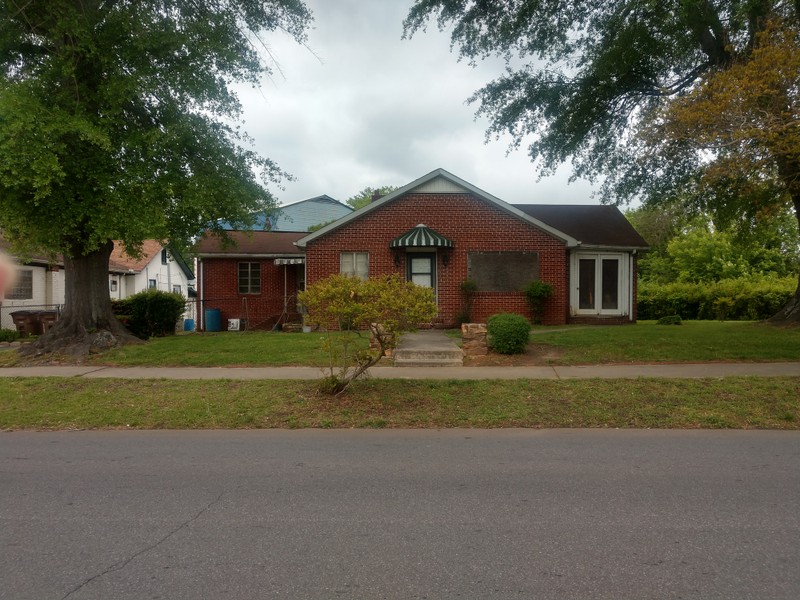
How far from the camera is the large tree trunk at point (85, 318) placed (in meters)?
13.2

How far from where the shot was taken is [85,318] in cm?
1384

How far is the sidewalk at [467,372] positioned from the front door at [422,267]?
7.46m

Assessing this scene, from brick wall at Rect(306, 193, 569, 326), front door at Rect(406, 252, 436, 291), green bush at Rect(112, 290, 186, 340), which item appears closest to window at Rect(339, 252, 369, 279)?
brick wall at Rect(306, 193, 569, 326)

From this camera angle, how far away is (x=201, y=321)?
22.0 meters

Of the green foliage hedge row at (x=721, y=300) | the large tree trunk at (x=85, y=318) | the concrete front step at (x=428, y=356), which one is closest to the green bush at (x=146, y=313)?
the large tree trunk at (x=85, y=318)

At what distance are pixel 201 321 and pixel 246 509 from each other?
1828 centimetres

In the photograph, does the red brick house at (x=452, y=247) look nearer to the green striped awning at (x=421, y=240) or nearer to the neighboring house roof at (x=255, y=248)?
the green striped awning at (x=421, y=240)

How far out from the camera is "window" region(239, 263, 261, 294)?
72.3 feet

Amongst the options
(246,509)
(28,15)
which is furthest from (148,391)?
(28,15)

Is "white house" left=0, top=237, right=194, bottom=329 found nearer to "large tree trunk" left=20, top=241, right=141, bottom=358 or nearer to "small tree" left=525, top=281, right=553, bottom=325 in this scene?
"large tree trunk" left=20, top=241, right=141, bottom=358

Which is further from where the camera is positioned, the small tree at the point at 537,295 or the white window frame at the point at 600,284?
the white window frame at the point at 600,284

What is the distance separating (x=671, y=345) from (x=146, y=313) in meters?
13.7

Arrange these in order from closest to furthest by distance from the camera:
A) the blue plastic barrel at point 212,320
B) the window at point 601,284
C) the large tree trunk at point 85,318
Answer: the large tree trunk at point 85,318 < the window at point 601,284 < the blue plastic barrel at point 212,320

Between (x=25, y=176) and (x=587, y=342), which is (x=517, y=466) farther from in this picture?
(x=25, y=176)
